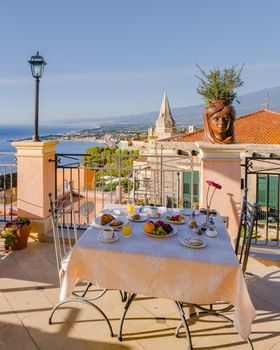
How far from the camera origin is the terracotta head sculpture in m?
3.26

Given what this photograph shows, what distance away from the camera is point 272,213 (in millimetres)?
11719

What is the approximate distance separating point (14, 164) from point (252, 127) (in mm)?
17002

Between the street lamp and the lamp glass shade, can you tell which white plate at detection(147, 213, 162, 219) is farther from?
the lamp glass shade

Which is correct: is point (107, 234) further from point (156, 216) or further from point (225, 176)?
point (225, 176)

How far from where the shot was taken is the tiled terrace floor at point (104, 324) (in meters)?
1.93

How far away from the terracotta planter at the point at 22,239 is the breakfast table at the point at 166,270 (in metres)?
1.80

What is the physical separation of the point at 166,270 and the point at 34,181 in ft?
8.72

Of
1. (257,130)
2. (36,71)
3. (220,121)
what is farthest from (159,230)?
(257,130)

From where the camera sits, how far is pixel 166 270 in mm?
1696

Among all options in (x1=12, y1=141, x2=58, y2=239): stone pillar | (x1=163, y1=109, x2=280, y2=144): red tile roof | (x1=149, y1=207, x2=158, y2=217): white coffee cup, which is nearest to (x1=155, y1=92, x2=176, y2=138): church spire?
(x1=163, y1=109, x2=280, y2=144): red tile roof

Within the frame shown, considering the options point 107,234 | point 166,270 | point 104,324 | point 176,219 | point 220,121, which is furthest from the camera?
point 220,121

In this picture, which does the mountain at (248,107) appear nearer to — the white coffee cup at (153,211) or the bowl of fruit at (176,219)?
the white coffee cup at (153,211)

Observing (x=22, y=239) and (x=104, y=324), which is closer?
(x=104, y=324)

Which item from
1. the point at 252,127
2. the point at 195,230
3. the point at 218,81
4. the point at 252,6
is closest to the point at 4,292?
the point at 195,230
